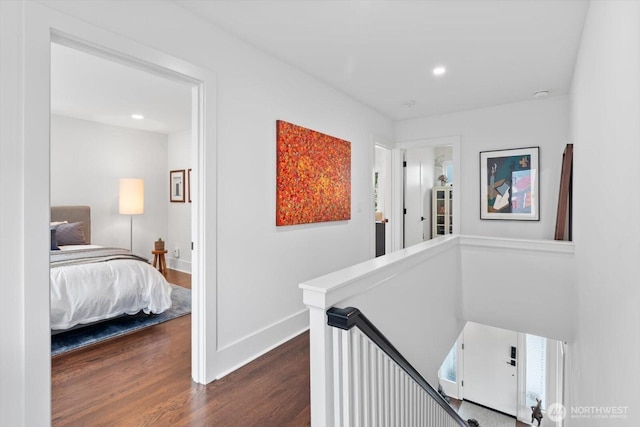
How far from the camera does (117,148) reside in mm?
5309

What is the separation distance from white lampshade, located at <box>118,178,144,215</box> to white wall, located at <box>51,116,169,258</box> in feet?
0.78

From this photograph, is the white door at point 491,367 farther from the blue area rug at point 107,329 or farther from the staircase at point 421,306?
the blue area rug at point 107,329

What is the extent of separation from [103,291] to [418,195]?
5228 mm

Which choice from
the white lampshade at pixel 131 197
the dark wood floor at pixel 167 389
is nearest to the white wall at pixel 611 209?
the dark wood floor at pixel 167 389

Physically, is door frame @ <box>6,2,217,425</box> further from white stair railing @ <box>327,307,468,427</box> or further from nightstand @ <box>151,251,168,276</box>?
nightstand @ <box>151,251,168,276</box>

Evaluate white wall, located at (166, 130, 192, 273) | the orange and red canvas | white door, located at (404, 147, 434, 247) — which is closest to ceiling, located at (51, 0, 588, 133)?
the orange and red canvas

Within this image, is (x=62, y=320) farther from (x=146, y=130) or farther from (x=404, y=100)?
(x=404, y=100)

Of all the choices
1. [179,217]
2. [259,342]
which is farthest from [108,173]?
[259,342]

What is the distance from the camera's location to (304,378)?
236 cm

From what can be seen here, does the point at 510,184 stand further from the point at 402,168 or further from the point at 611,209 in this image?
the point at 611,209

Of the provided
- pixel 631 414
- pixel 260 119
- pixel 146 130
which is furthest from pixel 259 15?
pixel 146 130

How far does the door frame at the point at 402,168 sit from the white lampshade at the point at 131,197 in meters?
4.07

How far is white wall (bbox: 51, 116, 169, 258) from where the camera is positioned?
4.72 m

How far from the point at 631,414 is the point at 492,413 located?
6.02m
